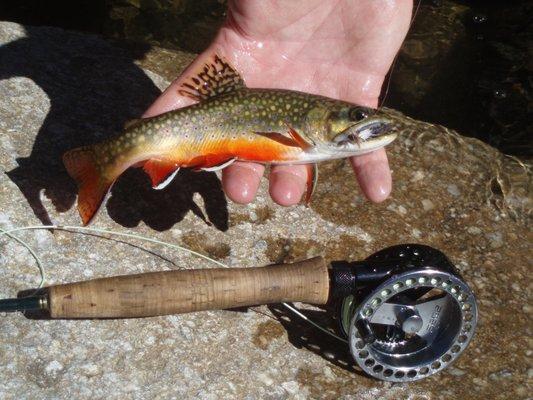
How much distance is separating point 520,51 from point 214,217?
188 inches

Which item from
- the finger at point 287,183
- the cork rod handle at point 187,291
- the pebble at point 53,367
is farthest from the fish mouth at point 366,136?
the pebble at point 53,367

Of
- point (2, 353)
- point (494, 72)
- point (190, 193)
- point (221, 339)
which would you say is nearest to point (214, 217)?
point (190, 193)

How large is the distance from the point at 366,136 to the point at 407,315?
0.97 meters

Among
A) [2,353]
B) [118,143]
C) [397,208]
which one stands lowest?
[2,353]

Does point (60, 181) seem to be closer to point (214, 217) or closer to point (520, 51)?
point (214, 217)

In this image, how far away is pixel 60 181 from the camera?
3.71 meters

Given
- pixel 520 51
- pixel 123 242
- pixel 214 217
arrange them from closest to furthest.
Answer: pixel 123 242 → pixel 214 217 → pixel 520 51

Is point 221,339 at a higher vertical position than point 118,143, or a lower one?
lower

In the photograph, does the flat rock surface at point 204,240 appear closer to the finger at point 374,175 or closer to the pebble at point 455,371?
the pebble at point 455,371

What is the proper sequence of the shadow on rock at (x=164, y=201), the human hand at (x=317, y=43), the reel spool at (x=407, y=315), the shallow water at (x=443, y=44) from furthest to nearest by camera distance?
1. the shallow water at (x=443, y=44)
2. the human hand at (x=317, y=43)
3. the shadow on rock at (x=164, y=201)
4. the reel spool at (x=407, y=315)

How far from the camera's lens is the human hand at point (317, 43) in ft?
13.7

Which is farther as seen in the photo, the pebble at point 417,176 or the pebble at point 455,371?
the pebble at point 417,176

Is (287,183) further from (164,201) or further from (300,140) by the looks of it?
(164,201)

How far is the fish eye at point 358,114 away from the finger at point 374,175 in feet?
0.88
